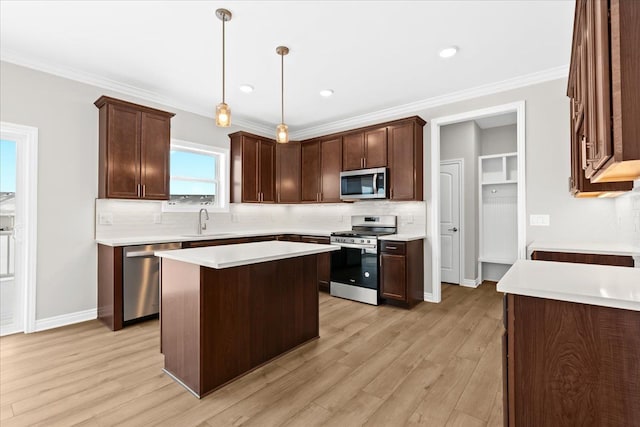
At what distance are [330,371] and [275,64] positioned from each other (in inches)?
115

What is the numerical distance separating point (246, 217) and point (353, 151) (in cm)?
206

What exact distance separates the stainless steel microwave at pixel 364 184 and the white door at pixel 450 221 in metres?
1.56

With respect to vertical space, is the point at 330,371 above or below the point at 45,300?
below

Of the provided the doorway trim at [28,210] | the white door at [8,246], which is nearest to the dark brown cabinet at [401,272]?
the doorway trim at [28,210]

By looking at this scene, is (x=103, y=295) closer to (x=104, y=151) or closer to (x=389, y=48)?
(x=104, y=151)

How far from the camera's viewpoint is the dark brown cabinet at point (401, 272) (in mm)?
3906

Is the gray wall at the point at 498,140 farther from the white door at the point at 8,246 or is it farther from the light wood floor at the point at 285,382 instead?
the white door at the point at 8,246

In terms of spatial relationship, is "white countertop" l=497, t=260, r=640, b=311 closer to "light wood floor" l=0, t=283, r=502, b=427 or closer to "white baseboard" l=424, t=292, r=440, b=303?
"light wood floor" l=0, t=283, r=502, b=427

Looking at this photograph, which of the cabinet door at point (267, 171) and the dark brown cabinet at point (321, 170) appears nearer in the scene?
the dark brown cabinet at point (321, 170)

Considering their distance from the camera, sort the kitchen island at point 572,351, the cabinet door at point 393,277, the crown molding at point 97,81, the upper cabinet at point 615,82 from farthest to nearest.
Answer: the cabinet door at point 393,277 → the crown molding at point 97,81 → the kitchen island at point 572,351 → the upper cabinet at point 615,82

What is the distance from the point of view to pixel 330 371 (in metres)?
2.39

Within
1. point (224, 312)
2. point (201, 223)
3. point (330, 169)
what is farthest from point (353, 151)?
point (224, 312)

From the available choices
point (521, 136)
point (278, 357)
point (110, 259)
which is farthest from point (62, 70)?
point (521, 136)

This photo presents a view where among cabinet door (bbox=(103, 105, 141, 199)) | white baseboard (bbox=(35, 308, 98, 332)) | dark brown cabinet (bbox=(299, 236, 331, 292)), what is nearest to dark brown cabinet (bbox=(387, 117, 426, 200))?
dark brown cabinet (bbox=(299, 236, 331, 292))
